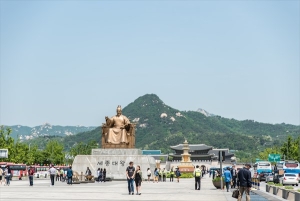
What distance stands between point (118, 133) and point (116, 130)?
288 millimetres

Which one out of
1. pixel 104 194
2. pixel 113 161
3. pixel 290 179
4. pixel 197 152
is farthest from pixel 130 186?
pixel 197 152

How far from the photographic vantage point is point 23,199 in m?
20.6

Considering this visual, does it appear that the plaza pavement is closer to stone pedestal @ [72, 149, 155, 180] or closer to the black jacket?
the black jacket

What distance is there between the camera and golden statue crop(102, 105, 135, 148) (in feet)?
147

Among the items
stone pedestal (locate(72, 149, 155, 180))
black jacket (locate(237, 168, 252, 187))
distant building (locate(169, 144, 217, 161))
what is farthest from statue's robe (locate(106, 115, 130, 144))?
distant building (locate(169, 144, 217, 161))

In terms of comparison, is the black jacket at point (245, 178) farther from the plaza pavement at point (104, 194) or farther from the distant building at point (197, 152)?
the distant building at point (197, 152)

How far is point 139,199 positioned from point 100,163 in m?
22.6

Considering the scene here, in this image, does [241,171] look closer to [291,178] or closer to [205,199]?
[205,199]

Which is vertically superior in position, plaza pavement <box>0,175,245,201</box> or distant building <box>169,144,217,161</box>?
distant building <box>169,144,217,161</box>

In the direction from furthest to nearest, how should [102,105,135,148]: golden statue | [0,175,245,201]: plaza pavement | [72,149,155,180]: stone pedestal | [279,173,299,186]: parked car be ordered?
[102,105,135,148]: golden statue
[72,149,155,180]: stone pedestal
[279,173,299,186]: parked car
[0,175,245,201]: plaza pavement

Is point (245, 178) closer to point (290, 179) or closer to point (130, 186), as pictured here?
point (130, 186)

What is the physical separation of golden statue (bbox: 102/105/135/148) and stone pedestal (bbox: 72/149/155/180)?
723mm

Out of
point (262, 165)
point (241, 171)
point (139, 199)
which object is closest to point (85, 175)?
point (139, 199)

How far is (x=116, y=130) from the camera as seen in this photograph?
44812 mm
